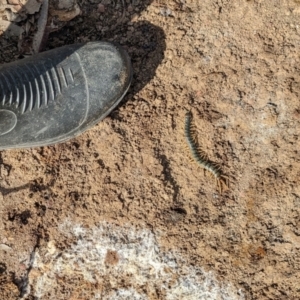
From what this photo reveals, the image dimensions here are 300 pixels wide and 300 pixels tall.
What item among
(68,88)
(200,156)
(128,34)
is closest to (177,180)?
(200,156)

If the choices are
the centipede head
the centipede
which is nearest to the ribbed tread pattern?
the centipede

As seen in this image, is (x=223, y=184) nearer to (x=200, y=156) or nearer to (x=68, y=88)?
(x=200, y=156)

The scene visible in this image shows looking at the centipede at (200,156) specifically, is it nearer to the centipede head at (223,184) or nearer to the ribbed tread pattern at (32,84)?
the centipede head at (223,184)

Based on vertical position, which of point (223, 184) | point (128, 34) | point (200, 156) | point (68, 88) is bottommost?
point (223, 184)

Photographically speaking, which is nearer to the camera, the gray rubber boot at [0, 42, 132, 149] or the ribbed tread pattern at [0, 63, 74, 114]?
the ribbed tread pattern at [0, 63, 74, 114]

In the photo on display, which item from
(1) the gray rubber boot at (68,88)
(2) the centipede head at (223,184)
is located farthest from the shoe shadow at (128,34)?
(2) the centipede head at (223,184)

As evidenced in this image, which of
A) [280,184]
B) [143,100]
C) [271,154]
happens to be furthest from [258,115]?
[143,100]

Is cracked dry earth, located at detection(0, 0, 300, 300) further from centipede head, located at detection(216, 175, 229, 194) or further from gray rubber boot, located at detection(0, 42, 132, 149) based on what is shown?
gray rubber boot, located at detection(0, 42, 132, 149)
